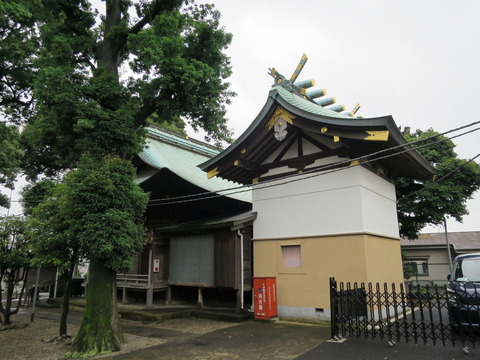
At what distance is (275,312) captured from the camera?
10.3 m

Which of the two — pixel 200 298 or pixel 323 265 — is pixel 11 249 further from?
pixel 323 265

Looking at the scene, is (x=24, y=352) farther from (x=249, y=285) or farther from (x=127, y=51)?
(x=127, y=51)

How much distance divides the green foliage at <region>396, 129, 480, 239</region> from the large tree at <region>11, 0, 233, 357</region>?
10262 mm

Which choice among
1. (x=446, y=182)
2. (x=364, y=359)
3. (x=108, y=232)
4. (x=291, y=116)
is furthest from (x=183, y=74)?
(x=446, y=182)

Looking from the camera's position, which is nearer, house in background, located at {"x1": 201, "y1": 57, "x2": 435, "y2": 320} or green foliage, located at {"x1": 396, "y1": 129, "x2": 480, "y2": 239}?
house in background, located at {"x1": 201, "y1": 57, "x2": 435, "y2": 320}

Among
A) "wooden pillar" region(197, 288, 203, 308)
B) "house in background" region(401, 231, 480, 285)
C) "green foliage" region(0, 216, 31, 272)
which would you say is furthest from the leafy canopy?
"house in background" region(401, 231, 480, 285)

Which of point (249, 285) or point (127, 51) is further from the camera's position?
point (249, 285)

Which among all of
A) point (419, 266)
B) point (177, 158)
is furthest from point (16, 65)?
point (419, 266)

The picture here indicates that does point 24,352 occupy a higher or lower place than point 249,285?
lower

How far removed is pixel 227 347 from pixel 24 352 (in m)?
4.90

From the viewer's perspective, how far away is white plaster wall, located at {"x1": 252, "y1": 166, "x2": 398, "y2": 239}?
9695mm

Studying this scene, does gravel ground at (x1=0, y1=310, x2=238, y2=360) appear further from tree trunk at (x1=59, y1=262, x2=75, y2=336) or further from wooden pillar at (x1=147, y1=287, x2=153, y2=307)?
wooden pillar at (x1=147, y1=287, x2=153, y2=307)

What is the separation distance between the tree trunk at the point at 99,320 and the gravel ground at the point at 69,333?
0.41 m

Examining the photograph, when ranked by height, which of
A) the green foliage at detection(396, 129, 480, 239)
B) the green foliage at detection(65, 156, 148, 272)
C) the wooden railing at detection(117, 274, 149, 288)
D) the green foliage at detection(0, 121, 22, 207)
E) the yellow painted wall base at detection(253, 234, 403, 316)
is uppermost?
the green foliage at detection(0, 121, 22, 207)
